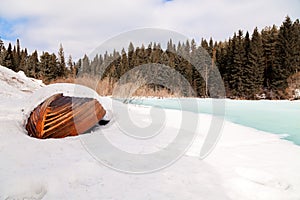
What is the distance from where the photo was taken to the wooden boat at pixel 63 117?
8.22ft

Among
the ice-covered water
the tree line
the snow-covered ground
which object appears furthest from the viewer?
the tree line

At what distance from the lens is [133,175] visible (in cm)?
170

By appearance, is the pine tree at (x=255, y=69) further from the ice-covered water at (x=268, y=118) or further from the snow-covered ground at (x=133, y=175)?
the snow-covered ground at (x=133, y=175)

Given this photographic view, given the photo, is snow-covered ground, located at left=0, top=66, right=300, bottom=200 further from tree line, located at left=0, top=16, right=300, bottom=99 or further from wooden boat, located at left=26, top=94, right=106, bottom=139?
tree line, located at left=0, top=16, right=300, bottom=99

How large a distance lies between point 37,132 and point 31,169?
0.90 meters

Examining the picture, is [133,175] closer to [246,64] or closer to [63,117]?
[63,117]

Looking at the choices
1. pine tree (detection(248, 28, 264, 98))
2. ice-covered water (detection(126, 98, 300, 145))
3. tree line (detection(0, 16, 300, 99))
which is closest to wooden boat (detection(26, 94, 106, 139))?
ice-covered water (detection(126, 98, 300, 145))

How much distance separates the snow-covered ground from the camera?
1.44 meters

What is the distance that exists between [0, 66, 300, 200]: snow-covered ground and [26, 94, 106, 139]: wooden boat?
0.50 ft

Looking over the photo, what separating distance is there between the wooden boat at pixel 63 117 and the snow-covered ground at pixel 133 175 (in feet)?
0.50

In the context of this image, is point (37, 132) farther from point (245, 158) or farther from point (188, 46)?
point (188, 46)

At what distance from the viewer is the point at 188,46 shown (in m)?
29.9

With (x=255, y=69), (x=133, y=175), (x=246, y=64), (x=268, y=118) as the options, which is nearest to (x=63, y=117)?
(x=133, y=175)

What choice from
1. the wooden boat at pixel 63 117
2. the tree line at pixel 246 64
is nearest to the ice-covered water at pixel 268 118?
the wooden boat at pixel 63 117
